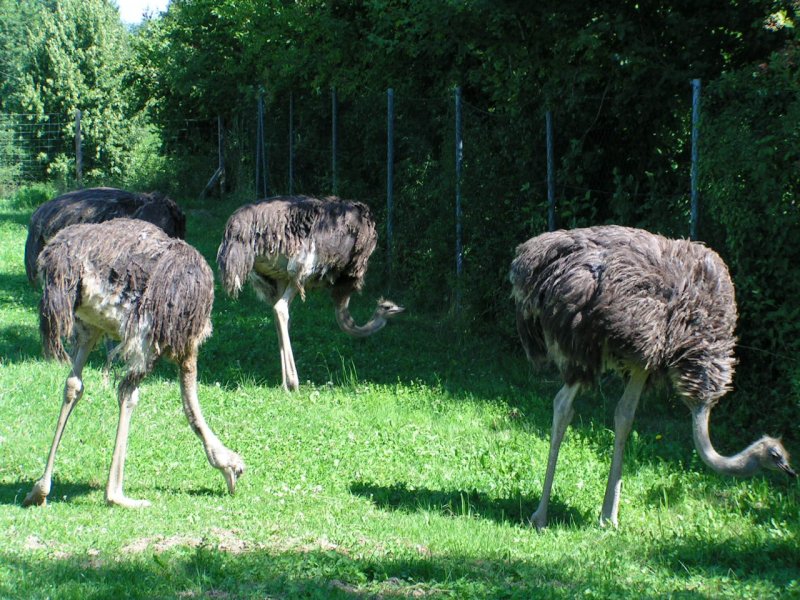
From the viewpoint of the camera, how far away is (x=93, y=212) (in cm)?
1028

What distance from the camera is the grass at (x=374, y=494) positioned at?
5.28m

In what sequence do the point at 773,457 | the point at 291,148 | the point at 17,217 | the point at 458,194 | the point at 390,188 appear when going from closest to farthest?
the point at 773,457
the point at 458,194
the point at 390,188
the point at 291,148
the point at 17,217

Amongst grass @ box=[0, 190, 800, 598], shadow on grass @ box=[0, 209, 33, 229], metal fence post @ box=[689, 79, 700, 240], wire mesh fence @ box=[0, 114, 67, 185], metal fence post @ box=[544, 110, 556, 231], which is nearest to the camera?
grass @ box=[0, 190, 800, 598]

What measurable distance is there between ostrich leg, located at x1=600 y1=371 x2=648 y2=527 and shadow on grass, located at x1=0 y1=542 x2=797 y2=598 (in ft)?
2.55

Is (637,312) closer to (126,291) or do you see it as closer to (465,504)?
(465,504)

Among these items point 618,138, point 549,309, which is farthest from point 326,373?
point 549,309

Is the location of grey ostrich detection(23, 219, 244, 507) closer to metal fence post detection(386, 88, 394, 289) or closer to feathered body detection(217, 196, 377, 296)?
feathered body detection(217, 196, 377, 296)

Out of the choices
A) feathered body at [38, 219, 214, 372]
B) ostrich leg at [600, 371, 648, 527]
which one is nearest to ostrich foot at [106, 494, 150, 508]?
feathered body at [38, 219, 214, 372]

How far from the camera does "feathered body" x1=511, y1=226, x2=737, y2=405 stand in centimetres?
626

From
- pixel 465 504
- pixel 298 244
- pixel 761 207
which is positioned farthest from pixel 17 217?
pixel 761 207

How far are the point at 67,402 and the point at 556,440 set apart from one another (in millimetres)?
3108

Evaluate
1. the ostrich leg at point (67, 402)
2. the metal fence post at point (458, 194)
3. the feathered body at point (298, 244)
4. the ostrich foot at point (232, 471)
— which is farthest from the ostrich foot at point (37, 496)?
the metal fence post at point (458, 194)

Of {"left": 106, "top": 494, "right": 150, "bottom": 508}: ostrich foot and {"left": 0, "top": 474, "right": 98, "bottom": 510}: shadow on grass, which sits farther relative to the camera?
{"left": 0, "top": 474, "right": 98, "bottom": 510}: shadow on grass

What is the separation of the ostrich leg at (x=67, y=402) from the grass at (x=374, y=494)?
135 mm
